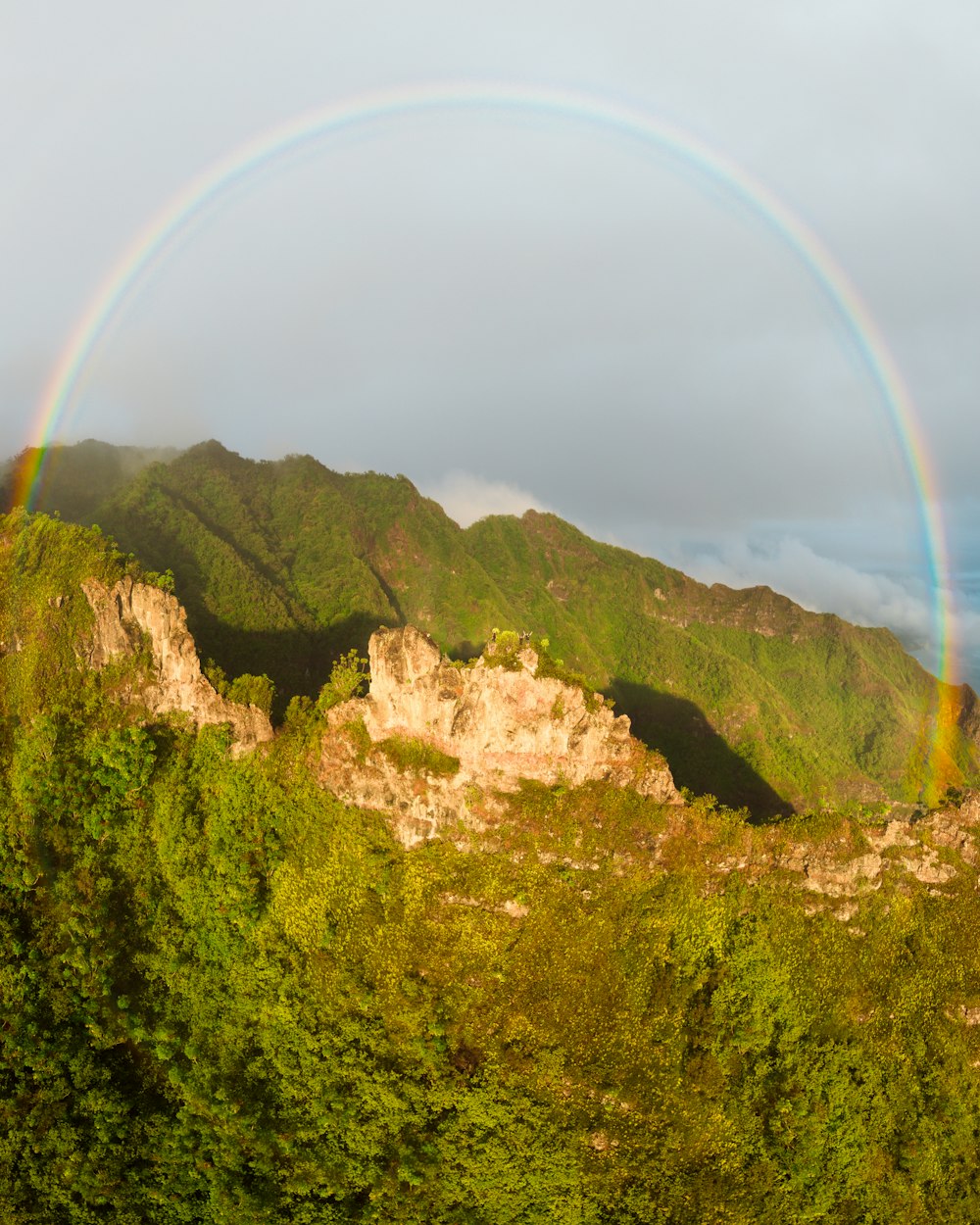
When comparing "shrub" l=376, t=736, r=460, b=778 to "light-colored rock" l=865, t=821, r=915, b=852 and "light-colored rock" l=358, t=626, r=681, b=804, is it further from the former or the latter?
"light-colored rock" l=865, t=821, r=915, b=852

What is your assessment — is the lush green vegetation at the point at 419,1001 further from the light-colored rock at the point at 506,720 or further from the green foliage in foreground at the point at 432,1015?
the light-colored rock at the point at 506,720

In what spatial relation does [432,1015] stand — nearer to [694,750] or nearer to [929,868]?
[929,868]

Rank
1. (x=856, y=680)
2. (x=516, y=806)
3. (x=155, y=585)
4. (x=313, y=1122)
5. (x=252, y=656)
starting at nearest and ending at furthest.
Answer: (x=313, y=1122)
(x=516, y=806)
(x=155, y=585)
(x=252, y=656)
(x=856, y=680)

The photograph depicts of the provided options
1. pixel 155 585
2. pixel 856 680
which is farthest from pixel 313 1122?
pixel 856 680

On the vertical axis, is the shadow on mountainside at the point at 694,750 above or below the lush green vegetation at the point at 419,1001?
above

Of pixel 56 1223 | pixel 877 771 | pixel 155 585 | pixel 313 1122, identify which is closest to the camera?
pixel 56 1223

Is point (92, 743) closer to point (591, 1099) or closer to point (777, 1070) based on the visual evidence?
point (591, 1099)

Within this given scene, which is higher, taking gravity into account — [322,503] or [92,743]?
[322,503]

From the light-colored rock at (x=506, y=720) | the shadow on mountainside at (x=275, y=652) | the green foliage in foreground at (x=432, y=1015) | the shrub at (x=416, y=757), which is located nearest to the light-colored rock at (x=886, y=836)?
the green foliage in foreground at (x=432, y=1015)
